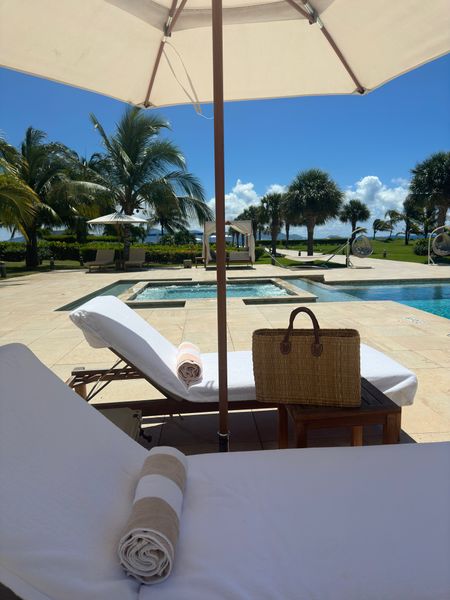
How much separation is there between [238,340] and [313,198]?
85.3 feet

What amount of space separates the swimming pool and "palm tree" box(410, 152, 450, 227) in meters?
23.3

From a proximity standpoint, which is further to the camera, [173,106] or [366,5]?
[173,106]

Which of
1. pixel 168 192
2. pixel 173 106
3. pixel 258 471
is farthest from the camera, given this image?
pixel 168 192

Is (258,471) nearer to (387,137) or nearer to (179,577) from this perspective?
(179,577)

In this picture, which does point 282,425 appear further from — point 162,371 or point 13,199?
point 13,199

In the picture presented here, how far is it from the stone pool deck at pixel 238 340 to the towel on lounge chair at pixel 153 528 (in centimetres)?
121

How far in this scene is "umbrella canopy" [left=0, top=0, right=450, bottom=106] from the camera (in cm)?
233

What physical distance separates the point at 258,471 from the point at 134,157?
18048mm

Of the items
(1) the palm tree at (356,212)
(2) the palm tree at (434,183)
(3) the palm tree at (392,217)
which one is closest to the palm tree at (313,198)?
(2) the palm tree at (434,183)

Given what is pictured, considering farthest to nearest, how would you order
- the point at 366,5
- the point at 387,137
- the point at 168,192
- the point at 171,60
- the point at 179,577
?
1. the point at 387,137
2. the point at 168,192
3. the point at 171,60
4. the point at 366,5
5. the point at 179,577

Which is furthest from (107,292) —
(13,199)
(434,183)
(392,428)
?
(434,183)

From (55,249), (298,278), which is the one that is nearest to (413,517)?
(298,278)

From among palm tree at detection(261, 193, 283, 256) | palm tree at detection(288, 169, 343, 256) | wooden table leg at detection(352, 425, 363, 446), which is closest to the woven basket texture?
wooden table leg at detection(352, 425, 363, 446)

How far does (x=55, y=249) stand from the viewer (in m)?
21.4
